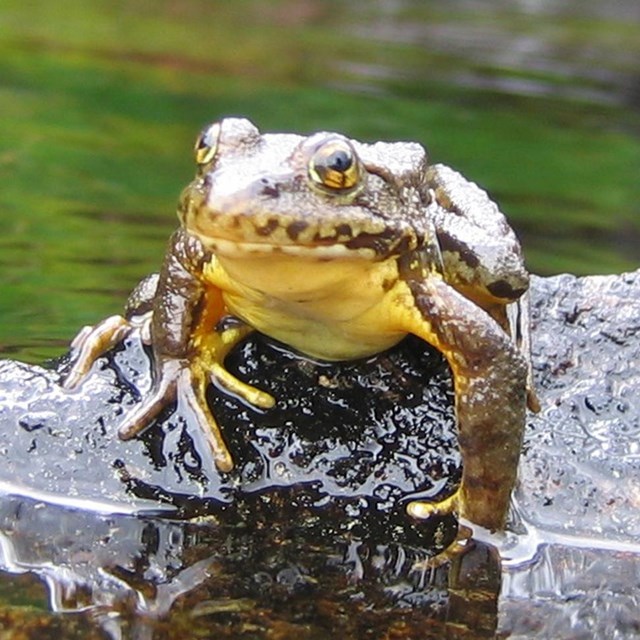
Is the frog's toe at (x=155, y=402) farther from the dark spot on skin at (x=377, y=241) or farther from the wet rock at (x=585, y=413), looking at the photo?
the wet rock at (x=585, y=413)

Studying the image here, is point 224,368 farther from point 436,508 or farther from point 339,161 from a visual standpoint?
point 339,161

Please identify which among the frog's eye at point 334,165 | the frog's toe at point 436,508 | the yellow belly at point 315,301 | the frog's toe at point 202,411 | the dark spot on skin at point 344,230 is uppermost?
the frog's eye at point 334,165

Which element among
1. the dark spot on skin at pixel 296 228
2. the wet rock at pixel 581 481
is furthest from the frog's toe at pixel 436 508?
the dark spot on skin at pixel 296 228

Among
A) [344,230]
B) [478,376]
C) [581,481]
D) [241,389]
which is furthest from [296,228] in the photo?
[581,481]

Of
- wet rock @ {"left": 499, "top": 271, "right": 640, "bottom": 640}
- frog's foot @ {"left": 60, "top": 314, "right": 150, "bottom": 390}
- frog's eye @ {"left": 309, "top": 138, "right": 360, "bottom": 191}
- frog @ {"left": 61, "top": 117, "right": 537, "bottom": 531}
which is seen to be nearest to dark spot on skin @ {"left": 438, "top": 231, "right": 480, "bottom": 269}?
frog @ {"left": 61, "top": 117, "right": 537, "bottom": 531}

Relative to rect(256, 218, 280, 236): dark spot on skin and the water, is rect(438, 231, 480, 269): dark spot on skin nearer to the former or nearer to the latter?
rect(256, 218, 280, 236): dark spot on skin

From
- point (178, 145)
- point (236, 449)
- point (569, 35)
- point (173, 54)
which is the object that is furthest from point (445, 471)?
point (569, 35)

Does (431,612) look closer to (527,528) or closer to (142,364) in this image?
(527,528)
